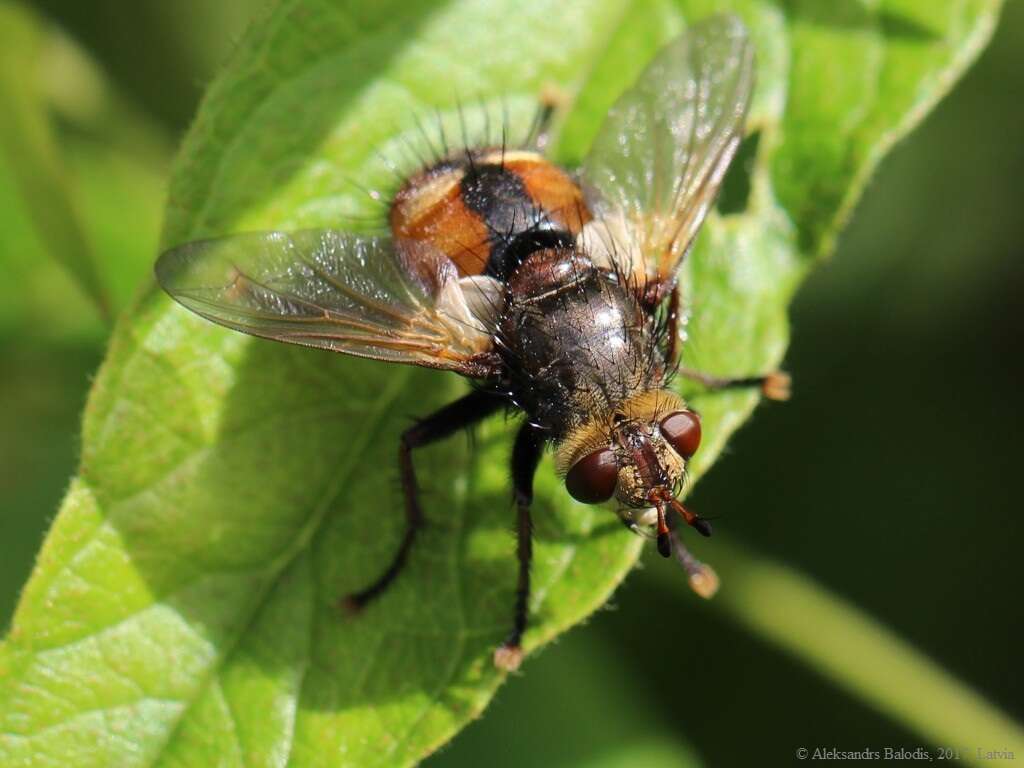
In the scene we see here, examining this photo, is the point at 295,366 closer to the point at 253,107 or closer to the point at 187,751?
the point at 253,107

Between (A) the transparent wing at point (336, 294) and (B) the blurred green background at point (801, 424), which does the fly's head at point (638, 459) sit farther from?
(B) the blurred green background at point (801, 424)

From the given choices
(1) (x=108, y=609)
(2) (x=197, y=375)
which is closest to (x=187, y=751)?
(1) (x=108, y=609)

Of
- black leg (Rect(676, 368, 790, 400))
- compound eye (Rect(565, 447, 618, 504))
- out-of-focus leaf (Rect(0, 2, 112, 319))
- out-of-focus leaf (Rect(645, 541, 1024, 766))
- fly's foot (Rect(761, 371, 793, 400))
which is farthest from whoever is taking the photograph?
out-of-focus leaf (Rect(645, 541, 1024, 766))

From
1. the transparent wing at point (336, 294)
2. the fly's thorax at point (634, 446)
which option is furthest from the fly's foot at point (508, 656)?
the transparent wing at point (336, 294)

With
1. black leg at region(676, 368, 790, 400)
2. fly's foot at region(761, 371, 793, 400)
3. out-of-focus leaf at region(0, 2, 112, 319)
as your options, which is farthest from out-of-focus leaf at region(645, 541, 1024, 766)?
out-of-focus leaf at region(0, 2, 112, 319)

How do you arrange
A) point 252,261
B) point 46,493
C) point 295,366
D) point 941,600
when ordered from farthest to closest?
point 941,600 < point 46,493 < point 295,366 < point 252,261

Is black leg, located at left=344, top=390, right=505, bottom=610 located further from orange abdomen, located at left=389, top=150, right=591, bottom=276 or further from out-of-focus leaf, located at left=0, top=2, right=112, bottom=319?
out-of-focus leaf, located at left=0, top=2, right=112, bottom=319
